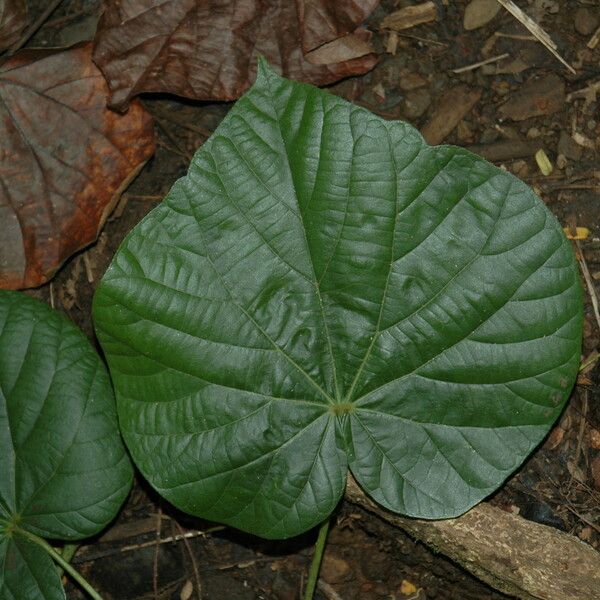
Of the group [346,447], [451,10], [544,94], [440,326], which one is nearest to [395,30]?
[451,10]

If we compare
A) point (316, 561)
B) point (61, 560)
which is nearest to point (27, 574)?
point (61, 560)

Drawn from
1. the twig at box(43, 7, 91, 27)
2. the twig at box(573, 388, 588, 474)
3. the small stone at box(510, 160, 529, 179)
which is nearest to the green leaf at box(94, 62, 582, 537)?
the twig at box(573, 388, 588, 474)

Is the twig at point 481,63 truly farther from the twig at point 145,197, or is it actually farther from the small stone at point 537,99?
the twig at point 145,197

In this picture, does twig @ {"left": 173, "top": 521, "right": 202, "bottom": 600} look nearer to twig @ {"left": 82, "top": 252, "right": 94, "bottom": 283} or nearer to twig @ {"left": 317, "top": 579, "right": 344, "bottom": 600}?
twig @ {"left": 317, "top": 579, "right": 344, "bottom": 600}

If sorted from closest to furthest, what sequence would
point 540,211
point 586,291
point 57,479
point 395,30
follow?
1. point 540,211
2. point 57,479
3. point 586,291
4. point 395,30

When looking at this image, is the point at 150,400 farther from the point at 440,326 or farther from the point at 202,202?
the point at 440,326

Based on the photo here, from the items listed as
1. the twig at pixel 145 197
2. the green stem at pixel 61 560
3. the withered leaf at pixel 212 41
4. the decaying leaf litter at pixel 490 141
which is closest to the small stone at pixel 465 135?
the decaying leaf litter at pixel 490 141
